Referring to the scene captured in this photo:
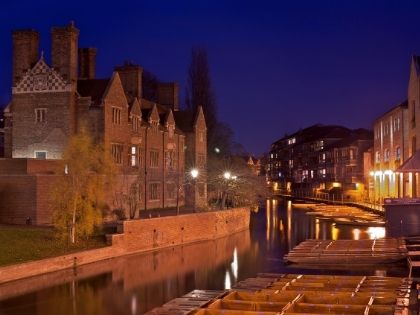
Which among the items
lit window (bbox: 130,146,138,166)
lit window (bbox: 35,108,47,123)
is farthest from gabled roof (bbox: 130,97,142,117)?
lit window (bbox: 35,108,47,123)

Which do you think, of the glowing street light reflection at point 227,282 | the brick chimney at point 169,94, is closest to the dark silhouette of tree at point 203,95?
the brick chimney at point 169,94

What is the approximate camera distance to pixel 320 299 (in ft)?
54.6

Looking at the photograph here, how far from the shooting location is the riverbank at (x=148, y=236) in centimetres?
2484

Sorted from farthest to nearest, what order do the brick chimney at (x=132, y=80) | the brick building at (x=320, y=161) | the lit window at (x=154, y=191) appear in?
1. the brick building at (x=320, y=161)
2. the brick chimney at (x=132, y=80)
3. the lit window at (x=154, y=191)

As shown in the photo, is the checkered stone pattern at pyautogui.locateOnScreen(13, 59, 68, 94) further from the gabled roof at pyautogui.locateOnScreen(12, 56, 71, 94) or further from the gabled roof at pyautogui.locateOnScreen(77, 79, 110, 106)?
the gabled roof at pyautogui.locateOnScreen(77, 79, 110, 106)

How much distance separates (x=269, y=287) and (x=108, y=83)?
2223 cm

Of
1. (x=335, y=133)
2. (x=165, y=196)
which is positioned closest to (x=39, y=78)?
(x=165, y=196)

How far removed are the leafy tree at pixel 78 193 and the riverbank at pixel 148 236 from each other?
4.65 feet

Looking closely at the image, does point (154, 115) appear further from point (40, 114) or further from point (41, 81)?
point (41, 81)

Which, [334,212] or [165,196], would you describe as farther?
[334,212]

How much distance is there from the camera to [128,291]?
23.7m

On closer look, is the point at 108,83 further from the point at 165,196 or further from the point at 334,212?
the point at 334,212

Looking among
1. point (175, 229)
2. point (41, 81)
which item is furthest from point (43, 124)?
point (175, 229)

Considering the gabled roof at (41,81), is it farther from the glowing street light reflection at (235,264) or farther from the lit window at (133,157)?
the glowing street light reflection at (235,264)
